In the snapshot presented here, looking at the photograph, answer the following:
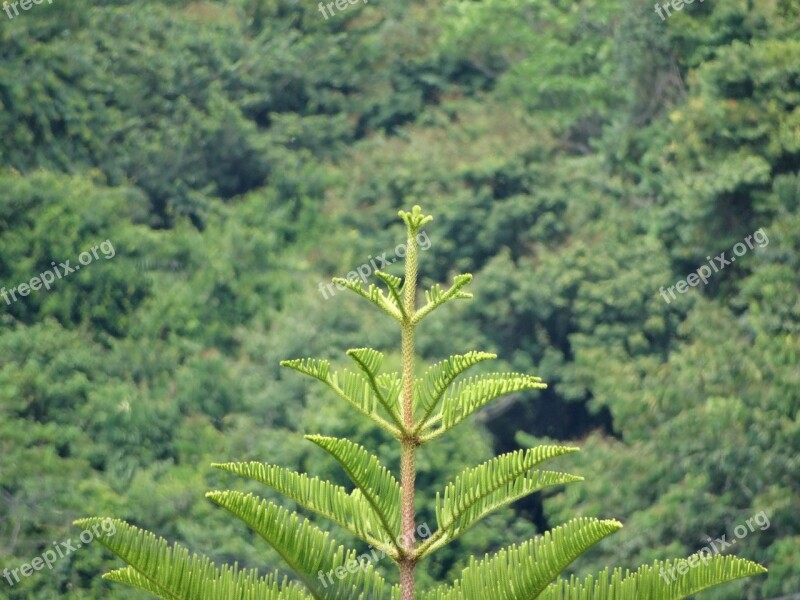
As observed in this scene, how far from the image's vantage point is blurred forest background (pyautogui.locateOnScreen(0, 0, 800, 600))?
16188 mm

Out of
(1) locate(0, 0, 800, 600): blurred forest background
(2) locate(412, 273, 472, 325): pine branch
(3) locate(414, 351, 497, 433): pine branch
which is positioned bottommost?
(1) locate(0, 0, 800, 600): blurred forest background

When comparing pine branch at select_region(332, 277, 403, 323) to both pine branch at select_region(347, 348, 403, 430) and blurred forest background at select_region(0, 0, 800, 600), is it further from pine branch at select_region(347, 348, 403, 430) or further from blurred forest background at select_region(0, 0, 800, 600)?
blurred forest background at select_region(0, 0, 800, 600)

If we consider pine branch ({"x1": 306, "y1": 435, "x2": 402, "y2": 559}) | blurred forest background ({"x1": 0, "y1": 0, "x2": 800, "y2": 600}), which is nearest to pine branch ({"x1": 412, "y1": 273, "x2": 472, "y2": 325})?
pine branch ({"x1": 306, "y1": 435, "x2": 402, "y2": 559})

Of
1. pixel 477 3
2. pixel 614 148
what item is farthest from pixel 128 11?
pixel 614 148

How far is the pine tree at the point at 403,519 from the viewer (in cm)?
507

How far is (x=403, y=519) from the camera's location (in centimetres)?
511

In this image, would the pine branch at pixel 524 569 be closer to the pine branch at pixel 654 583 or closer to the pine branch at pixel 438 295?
the pine branch at pixel 654 583

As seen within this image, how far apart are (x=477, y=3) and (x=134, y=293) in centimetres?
970

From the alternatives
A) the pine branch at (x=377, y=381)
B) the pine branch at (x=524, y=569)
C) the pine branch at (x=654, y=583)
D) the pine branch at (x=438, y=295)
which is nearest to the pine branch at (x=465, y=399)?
the pine branch at (x=377, y=381)

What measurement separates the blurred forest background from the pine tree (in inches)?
357

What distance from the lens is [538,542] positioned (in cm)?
521

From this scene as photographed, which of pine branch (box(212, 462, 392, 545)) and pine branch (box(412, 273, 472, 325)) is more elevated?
pine branch (box(412, 273, 472, 325))

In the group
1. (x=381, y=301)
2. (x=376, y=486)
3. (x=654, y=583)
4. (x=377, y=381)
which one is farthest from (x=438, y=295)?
(x=654, y=583)

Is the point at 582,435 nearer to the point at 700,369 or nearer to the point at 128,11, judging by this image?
the point at 700,369
